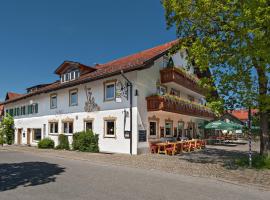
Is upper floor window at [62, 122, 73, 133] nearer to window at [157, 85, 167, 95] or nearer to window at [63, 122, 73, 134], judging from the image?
window at [63, 122, 73, 134]

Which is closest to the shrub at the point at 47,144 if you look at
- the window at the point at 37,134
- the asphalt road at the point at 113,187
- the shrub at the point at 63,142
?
the shrub at the point at 63,142

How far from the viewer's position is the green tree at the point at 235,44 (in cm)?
1188

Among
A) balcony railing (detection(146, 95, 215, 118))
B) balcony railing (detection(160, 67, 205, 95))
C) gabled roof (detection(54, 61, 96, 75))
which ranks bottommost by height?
balcony railing (detection(146, 95, 215, 118))

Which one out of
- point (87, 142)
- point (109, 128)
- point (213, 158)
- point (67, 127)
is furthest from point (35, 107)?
point (213, 158)

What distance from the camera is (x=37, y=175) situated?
34.8 ft

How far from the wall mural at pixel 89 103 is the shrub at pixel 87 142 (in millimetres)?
1857

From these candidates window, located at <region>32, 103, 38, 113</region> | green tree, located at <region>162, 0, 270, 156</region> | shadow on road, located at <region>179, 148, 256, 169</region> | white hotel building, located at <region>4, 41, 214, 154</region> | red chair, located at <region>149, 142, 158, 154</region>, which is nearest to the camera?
green tree, located at <region>162, 0, 270, 156</region>

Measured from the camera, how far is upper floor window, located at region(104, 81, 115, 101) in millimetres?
20594

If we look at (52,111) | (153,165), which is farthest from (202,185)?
(52,111)

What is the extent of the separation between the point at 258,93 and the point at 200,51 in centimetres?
350

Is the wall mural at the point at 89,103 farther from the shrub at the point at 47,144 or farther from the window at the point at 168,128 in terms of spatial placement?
the window at the point at 168,128

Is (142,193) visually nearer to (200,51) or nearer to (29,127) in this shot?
(200,51)

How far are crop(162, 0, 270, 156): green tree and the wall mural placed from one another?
32.5ft

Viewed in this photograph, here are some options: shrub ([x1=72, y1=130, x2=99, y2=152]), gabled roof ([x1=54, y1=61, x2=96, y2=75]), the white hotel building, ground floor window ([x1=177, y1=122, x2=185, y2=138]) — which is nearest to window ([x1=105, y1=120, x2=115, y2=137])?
the white hotel building
